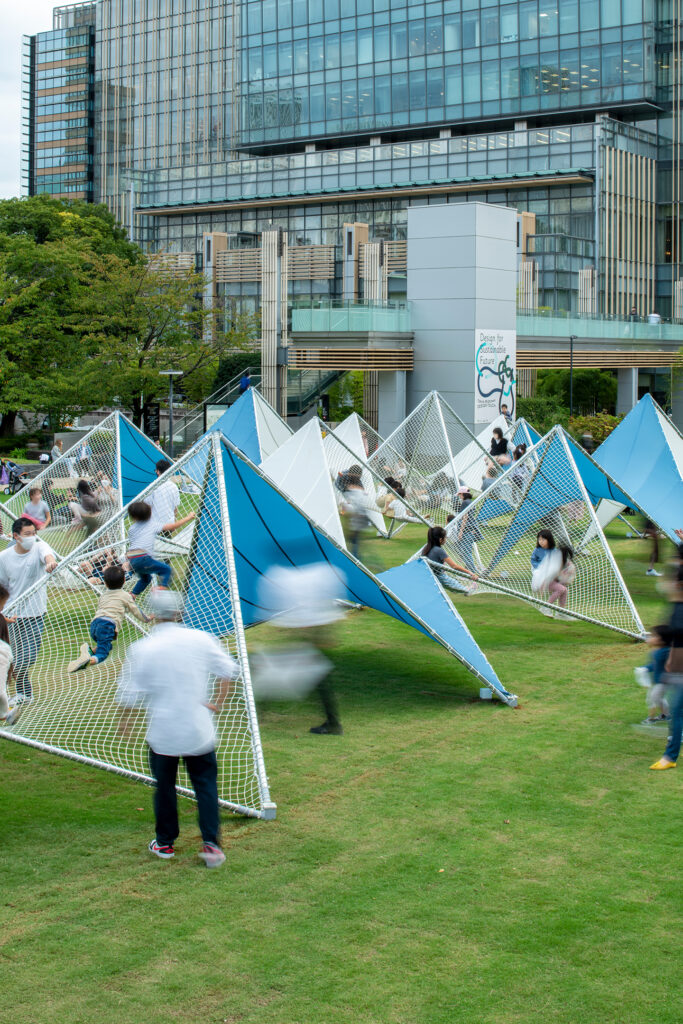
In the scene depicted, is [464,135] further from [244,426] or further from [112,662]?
[112,662]

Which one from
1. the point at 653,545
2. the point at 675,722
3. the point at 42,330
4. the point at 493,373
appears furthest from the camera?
the point at 42,330

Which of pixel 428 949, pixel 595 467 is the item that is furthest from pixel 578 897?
pixel 595 467

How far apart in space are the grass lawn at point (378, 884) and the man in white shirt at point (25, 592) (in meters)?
0.68

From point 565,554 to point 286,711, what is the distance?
426 centimetres

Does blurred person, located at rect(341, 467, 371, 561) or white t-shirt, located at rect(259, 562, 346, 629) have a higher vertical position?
blurred person, located at rect(341, 467, 371, 561)

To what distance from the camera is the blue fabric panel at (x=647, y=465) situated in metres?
16.5

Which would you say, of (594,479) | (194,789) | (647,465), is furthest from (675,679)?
(647,465)

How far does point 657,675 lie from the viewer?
8531mm

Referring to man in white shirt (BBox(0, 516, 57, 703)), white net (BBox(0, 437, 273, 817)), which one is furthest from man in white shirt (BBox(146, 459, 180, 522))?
man in white shirt (BBox(0, 516, 57, 703))

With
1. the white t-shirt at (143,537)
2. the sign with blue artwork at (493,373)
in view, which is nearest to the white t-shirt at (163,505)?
the white t-shirt at (143,537)

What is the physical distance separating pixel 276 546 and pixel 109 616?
1534 mm

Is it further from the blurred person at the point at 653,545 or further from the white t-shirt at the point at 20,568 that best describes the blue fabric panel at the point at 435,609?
the blurred person at the point at 653,545

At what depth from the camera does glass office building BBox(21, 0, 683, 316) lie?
59.6 m

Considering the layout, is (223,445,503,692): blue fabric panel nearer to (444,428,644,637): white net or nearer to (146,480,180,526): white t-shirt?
(444,428,644,637): white net
